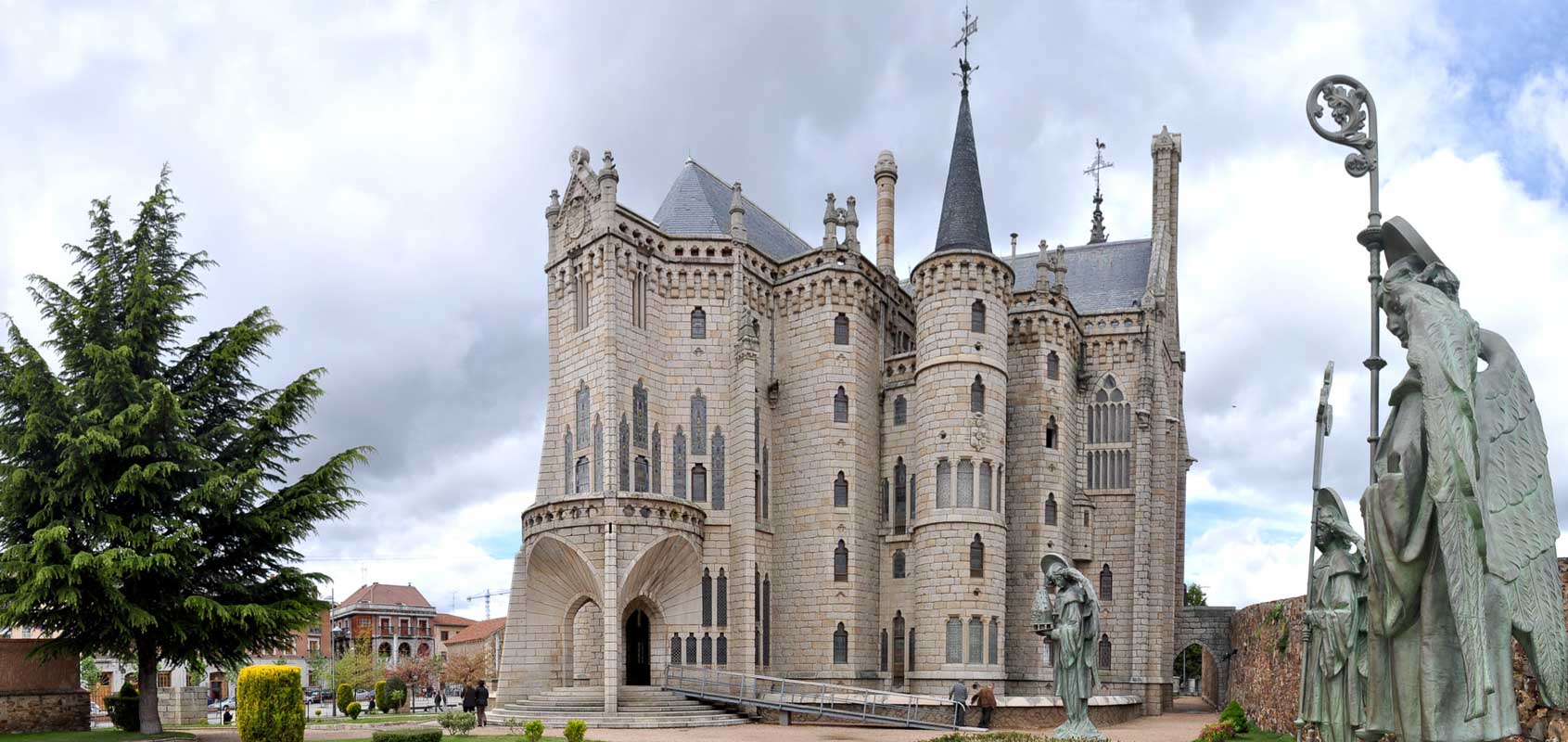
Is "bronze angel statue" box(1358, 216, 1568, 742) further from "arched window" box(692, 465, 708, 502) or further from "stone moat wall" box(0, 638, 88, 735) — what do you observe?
"arched window" box(692, 465, 708, 502)

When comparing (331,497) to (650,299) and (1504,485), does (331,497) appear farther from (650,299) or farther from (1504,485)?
(1504,485)

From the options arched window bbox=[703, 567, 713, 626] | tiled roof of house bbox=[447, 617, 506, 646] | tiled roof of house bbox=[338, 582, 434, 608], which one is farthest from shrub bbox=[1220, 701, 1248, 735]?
tiled roof of house bbox=[338, 582, 434, 608]

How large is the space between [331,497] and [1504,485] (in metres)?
26.5

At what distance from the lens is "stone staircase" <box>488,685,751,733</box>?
1200 inches

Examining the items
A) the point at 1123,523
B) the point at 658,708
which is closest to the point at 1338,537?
the point at 658,708

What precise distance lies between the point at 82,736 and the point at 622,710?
12534 millimetres

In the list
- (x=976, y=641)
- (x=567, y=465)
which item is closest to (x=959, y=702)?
(x=976, y=641)

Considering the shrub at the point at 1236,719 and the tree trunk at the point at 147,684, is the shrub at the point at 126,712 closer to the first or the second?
the tree trunk at the point at 147,684

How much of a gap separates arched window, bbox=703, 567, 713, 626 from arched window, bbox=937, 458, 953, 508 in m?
Result: 7.83

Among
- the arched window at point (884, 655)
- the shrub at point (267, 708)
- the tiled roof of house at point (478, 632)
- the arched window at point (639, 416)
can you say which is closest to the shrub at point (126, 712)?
the shrub at point (267, 708)

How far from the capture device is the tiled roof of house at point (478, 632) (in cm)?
10200

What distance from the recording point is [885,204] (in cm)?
4216

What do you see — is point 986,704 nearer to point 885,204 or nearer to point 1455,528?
point 885,204

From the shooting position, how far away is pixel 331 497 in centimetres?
2827
